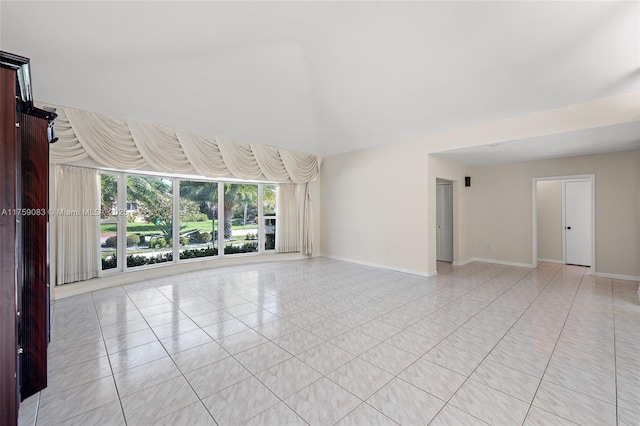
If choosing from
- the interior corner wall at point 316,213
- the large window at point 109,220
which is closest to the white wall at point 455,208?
the interior corner wall at point 316,213

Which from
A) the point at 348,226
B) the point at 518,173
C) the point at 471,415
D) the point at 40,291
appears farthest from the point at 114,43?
the point at 518,173

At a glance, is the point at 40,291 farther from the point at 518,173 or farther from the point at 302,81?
the point at 518,173

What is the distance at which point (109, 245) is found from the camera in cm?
452

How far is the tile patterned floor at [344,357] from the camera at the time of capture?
165 centimetres

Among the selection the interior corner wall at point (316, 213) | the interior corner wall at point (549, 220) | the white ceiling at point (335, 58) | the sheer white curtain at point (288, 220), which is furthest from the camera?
the interior corner wall at point (316, 213)

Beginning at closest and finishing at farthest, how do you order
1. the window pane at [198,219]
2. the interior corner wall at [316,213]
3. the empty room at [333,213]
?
1. the empty room at [333,213]
2. the window pane at [198,219]
3. the interior corner wall at [316,213]

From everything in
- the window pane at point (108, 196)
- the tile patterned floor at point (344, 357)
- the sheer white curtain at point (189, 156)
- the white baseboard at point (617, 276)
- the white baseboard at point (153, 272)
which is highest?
the sheer white curtain at point (189, 156)

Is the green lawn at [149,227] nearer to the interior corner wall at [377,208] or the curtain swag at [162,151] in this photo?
the curtain swag at [162,151]

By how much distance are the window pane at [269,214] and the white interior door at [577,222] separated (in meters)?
6.95

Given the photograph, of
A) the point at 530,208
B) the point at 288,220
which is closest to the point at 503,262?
the point at 530,208

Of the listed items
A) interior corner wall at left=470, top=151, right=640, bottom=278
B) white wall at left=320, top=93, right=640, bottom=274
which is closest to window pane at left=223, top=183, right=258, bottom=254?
white wall at left=320, top=93, right=640, bottom=274

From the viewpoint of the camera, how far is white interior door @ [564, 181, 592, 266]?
226 inches

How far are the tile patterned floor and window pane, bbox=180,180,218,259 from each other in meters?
1.61

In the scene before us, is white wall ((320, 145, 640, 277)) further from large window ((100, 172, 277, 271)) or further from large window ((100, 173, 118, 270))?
large window ((100, 173, 118, 270))
